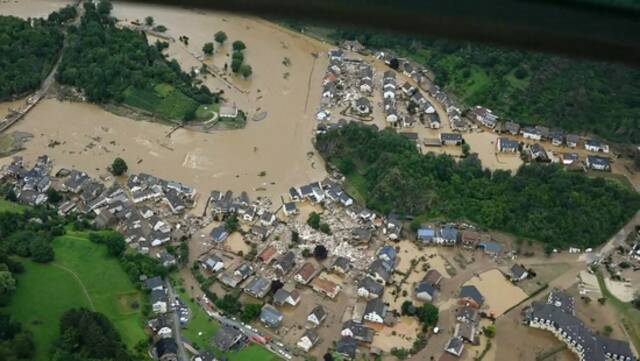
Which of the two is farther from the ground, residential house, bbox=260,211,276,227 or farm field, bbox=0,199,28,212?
residential house, bbox=260,211,276,227

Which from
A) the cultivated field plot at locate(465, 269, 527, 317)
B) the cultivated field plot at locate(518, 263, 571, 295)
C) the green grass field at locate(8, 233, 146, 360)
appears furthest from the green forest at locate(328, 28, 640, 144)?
the green grass field at locate(8, 233, 146, 360)

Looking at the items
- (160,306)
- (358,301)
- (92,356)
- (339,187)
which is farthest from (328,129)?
(92,356)

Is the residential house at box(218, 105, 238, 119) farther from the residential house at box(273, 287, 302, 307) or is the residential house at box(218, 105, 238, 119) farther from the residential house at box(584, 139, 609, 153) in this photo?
the residential house at box(584, 139, 609, 153)

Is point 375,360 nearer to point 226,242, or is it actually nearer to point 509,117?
point 226,242

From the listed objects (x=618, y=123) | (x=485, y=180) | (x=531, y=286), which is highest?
(x=618, y=123)

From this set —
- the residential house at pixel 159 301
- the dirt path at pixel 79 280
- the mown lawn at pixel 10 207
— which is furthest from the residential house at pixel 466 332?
the mown lawn at pixel 10 207
